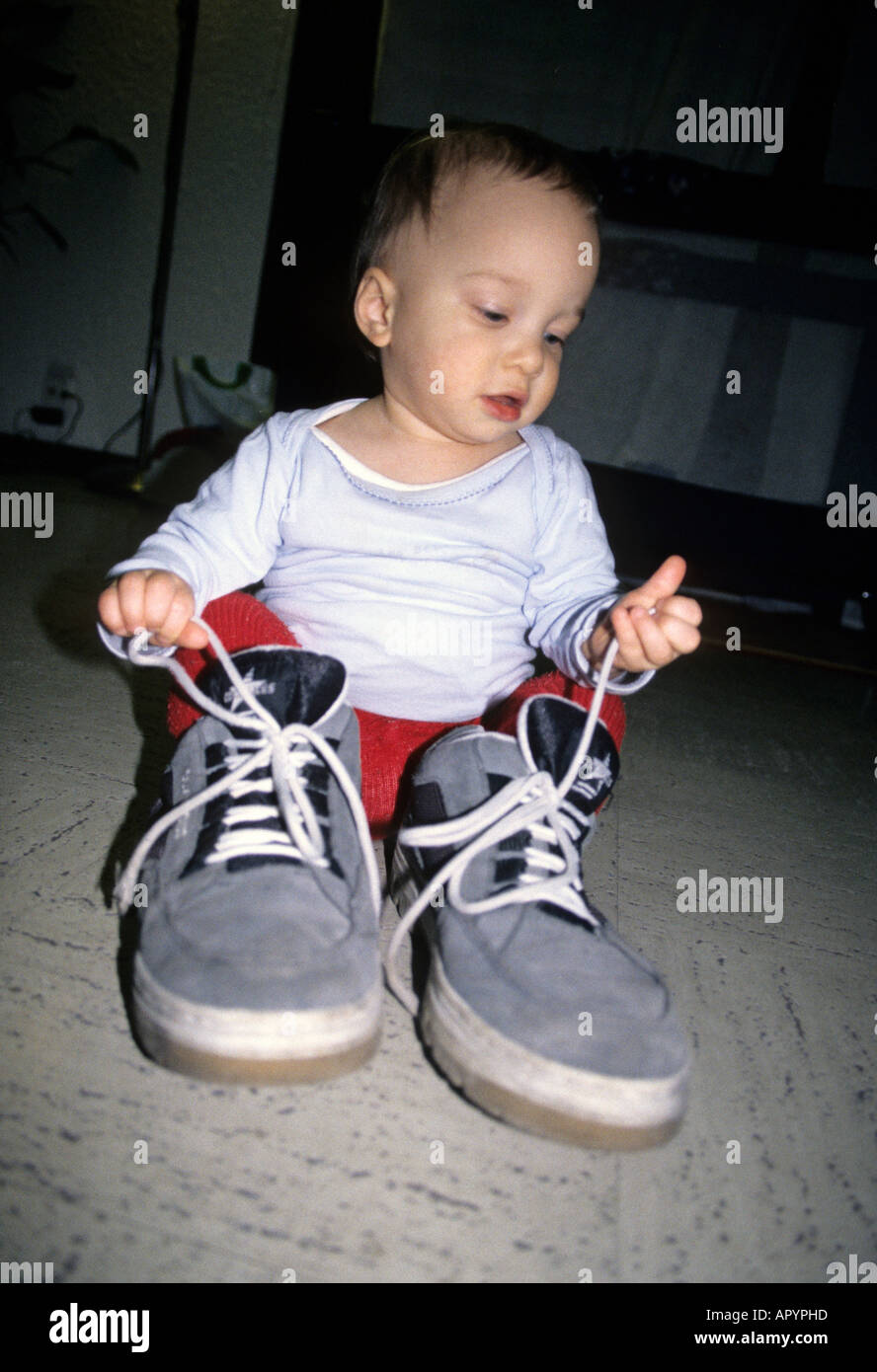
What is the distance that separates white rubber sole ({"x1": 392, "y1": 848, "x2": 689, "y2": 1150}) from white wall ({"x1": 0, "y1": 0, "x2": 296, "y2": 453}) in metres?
2.59

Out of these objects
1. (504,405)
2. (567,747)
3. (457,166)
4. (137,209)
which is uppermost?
(137,209)

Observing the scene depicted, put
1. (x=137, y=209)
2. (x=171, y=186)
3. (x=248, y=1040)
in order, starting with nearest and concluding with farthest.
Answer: (x=248, y=1040) → (x=171, y=186) → (x=137, y=209)

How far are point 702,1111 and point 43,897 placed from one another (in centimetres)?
41

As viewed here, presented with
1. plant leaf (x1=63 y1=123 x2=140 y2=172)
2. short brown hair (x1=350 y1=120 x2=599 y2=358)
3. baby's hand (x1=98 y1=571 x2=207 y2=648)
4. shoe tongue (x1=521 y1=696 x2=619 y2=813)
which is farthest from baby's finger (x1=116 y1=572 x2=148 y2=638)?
plant leaf (x1=63 y1=123 x2=140 y2=172)

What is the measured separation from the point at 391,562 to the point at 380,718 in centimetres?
13

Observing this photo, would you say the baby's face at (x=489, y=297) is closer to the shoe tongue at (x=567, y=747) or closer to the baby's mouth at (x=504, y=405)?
the baby's mouth at (x=504, y=405)

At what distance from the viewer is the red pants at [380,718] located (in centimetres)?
64

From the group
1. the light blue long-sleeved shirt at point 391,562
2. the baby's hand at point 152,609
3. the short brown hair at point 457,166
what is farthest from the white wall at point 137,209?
the baby's hand at point 152,609

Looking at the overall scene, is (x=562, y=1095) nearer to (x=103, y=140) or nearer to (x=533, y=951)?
(x=533, y=951)

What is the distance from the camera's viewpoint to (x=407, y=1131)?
42cm

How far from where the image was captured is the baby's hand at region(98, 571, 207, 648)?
0.54 meters

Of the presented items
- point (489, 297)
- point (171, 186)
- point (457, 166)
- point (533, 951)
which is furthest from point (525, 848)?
point (171, 186)

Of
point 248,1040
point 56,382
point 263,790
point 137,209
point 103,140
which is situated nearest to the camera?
point 248,1040
